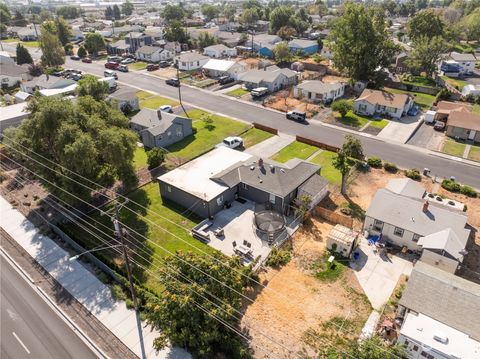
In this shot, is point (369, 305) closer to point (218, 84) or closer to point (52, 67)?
point (218, 84)

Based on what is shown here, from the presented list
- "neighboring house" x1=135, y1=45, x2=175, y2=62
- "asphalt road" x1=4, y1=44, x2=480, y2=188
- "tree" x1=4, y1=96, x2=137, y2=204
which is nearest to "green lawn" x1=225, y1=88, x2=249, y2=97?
"asphalt road" x1=4, y1=44, x2=480, y2=188

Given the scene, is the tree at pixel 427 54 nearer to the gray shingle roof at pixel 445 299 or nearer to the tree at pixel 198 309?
the gray shingle roof at pixel 445 299

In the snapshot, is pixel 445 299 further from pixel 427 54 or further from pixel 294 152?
pixel 427 54

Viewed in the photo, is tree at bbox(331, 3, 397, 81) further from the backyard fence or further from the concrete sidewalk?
the concrete sidewalk

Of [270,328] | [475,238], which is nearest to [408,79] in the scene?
[475,238]

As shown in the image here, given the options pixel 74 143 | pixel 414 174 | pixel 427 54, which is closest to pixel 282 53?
pixel 427 54

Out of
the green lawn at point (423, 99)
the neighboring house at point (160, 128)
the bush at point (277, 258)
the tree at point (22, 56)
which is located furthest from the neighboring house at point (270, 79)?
the tree at point (22, 56)
